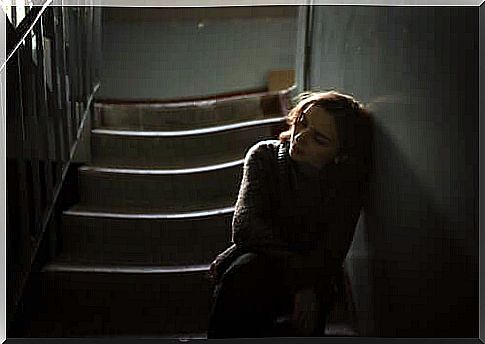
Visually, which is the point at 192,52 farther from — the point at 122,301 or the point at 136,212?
the point at 122,301

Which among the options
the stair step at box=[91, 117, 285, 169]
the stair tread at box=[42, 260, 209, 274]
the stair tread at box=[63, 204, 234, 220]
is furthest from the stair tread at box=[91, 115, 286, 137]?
the stair tread at box=[42, 260, 209, 274]

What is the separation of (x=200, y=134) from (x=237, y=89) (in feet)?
0.36

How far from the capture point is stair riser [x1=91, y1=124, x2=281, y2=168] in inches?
67.8

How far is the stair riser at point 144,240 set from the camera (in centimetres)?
172

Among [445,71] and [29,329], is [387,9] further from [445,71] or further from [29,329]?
[29,329]

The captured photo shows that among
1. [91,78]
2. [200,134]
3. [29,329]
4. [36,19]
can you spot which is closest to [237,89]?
[200,134]

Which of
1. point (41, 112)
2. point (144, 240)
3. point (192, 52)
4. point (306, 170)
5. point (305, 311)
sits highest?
point (192, 52)

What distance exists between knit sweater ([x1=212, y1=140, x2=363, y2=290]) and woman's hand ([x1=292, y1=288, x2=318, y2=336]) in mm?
17

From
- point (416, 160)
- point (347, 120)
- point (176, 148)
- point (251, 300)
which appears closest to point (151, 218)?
point (176, 148)

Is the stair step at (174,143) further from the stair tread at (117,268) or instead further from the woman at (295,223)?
the stair tread at (117,268)

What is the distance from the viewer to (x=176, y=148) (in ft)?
5.66

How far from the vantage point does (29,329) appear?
1713mm

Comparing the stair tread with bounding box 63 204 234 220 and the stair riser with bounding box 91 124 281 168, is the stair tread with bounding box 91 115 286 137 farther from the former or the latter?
the stair tread with bounding box 63 204 234 220

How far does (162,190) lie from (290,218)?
24 centimetres
